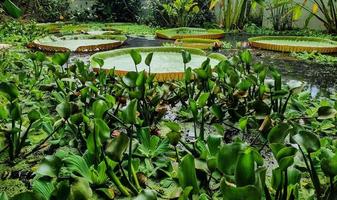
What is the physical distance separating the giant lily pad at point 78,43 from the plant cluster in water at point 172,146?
7.77ft

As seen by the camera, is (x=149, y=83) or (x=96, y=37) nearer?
(x=149, y=83)

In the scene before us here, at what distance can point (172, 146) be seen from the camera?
1.63m

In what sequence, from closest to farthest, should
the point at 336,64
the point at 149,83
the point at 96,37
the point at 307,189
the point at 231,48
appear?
the point at 307,189, the point at 149,83, the point at 336,64, the point at 231,48, the point at 96,37

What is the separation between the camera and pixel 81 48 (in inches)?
189

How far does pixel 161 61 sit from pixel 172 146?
2165mm

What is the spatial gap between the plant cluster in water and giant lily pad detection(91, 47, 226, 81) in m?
0.78

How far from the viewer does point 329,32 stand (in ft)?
23.7

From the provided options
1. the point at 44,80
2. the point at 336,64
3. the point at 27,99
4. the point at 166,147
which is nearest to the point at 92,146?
the point at 166,147

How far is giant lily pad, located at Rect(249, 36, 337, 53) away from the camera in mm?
4715

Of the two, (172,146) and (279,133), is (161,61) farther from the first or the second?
(279,133)

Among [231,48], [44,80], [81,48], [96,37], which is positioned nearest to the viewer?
[44,80]

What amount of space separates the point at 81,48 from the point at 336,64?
3058 mm

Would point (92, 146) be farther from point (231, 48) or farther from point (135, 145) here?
point (231, 48)

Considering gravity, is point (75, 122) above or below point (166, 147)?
above
